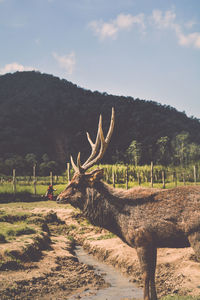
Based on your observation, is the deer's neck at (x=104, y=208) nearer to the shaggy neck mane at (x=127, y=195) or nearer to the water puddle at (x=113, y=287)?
the shaggy neck mane at (x=127, y=195)

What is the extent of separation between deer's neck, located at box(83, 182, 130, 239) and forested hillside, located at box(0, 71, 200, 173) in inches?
2696

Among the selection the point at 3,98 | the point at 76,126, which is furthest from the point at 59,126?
the point at 3,98

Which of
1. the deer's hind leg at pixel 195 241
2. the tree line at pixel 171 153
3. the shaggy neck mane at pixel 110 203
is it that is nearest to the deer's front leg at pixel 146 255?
the shaggy neck mane at pixel 110 203

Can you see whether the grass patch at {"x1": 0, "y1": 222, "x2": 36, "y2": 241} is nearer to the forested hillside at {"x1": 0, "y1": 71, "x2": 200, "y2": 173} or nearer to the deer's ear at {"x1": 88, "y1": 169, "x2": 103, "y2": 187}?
the deer's ear at {"x1": 88, "y1": 169, "x2": 103, "y2": 187}

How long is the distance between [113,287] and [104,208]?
9.32 ft

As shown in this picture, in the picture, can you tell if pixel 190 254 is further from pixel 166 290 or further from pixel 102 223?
pixel 102 223

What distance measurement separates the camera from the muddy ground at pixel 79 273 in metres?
6.74

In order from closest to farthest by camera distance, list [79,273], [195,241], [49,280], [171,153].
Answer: [195,241] → [49,280] → [79,273] → [171,153]

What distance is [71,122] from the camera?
99688mm

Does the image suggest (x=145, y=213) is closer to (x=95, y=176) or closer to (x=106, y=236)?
(x=95, y=176)

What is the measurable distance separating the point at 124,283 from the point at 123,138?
267 ft

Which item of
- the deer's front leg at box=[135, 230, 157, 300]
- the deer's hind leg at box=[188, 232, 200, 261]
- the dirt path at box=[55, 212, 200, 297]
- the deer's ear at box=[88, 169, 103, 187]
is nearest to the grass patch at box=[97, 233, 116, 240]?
the dirt path at box=[55, 212, 200, 297]

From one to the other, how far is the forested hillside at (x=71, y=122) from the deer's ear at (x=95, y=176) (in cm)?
6856

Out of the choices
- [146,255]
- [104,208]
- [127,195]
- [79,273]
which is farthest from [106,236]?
[146,255]
